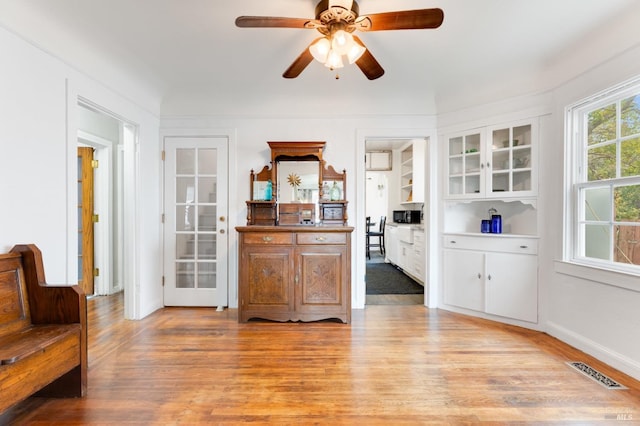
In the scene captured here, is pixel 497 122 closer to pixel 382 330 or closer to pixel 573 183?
pixel 573 183

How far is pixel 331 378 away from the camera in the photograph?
2.01 meters

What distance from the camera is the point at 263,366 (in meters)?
2.18

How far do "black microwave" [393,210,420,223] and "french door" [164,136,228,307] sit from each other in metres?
3.58

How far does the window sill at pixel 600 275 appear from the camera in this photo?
6.74ft

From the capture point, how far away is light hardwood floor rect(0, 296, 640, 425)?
1662 millimetres

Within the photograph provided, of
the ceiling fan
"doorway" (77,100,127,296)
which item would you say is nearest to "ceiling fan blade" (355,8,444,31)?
the ceiling fan

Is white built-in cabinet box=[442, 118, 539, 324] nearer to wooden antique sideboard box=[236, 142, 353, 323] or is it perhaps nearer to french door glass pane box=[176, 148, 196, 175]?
wooden antique sideboard box=[236, 142, 353, 323]

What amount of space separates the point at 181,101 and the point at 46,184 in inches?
71.3

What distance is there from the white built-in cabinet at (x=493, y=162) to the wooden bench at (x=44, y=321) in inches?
136

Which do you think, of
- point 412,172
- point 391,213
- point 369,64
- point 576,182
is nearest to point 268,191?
point 369,64

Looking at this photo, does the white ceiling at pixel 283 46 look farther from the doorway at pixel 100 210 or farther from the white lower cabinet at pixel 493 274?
the white lower cabinet at pixel 493 274

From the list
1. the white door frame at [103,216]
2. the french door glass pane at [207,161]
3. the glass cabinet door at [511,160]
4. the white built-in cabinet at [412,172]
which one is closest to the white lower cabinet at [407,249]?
the white built-in cabinet at [412,172]

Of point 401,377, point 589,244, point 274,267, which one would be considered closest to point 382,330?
point 401,377

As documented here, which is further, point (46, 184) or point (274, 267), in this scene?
point (274, 267)
